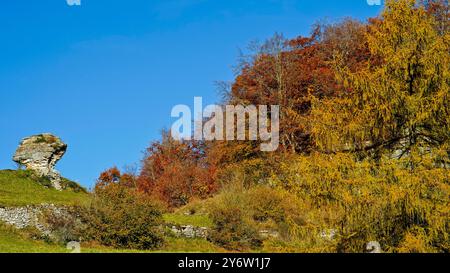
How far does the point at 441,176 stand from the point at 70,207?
681 inches

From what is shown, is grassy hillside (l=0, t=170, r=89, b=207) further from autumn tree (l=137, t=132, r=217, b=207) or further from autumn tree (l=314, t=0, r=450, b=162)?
autumn tree (l=314, t=0, r=450, b=162)

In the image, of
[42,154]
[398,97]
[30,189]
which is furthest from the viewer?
[42,154]

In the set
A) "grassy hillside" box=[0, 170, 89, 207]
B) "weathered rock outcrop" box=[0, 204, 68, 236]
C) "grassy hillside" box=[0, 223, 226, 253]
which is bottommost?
"grassy hillside" box=[0, 223, 226, 253]

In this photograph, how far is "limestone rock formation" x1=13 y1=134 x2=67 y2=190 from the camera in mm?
35719

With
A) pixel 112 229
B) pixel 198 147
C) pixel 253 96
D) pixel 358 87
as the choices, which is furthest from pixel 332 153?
pixel 198 147

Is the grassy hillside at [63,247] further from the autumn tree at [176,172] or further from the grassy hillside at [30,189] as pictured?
the autumn tree at [176,172]

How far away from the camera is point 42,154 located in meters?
36.1

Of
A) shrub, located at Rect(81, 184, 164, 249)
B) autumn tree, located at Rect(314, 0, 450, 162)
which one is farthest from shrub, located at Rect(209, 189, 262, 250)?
autumn tree, located at Rect(314, 0, 450, 162)

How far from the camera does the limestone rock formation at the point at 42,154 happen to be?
117 feet

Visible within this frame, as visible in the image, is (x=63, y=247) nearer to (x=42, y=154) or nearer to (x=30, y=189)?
(x=30, y=189)

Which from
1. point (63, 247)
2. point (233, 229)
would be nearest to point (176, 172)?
point (233, 229)

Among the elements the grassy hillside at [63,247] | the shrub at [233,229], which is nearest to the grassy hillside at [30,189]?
the grassy hillside at [63,247]

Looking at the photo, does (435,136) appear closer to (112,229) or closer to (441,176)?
(441,176)

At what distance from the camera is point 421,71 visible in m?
12.8
